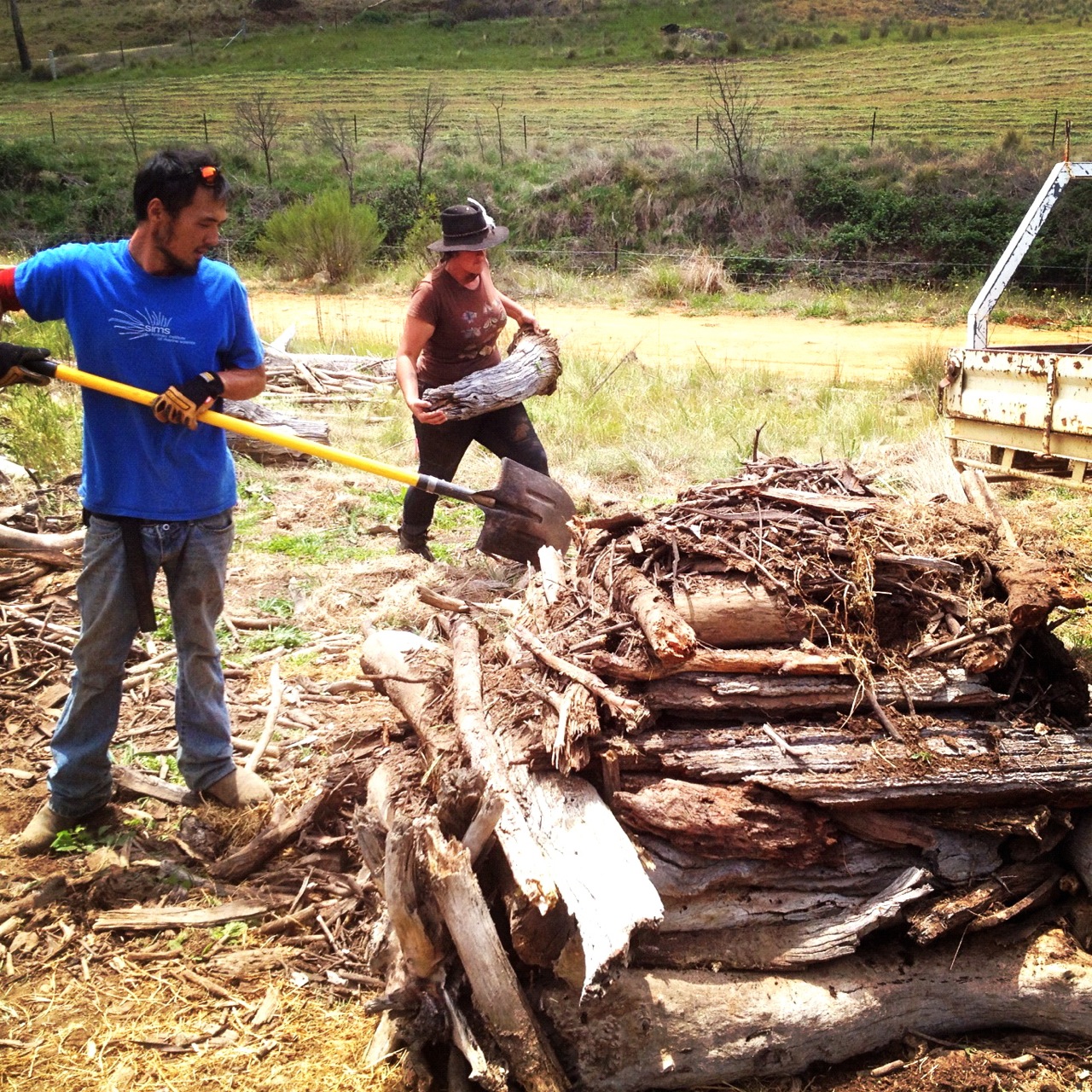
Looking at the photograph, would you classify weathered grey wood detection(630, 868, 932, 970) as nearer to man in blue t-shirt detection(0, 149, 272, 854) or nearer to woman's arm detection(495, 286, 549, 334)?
man in blue t-shirt detection(0, 149, 272, 854)

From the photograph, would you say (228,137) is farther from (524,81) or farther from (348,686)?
(348,686)

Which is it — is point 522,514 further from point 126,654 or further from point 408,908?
point 408,908

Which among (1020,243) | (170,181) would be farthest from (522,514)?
(1020,243)

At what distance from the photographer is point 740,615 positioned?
3.22 metres

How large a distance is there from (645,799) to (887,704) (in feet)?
2.70

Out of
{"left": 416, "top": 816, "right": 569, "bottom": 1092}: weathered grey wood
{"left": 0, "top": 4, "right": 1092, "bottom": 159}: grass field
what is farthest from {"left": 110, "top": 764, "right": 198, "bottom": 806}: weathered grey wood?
{"left": 0, "top": 4, "right": 1092, "bottom": 159}: grass field

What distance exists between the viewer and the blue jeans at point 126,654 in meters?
3.48

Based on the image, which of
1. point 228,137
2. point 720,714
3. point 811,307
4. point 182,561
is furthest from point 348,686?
point 228,137

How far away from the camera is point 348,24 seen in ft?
172

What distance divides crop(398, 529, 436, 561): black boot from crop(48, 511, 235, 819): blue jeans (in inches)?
105

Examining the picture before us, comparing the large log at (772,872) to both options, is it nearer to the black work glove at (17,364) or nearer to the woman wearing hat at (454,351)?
the black work glove at (17,364)

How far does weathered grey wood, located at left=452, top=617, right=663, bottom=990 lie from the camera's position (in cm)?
254

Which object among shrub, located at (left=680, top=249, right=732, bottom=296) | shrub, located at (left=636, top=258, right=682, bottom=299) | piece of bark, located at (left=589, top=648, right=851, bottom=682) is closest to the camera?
piece of bark, located at (left=589, top=648, right=851, bottom=682)

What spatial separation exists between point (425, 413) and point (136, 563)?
2.64m
